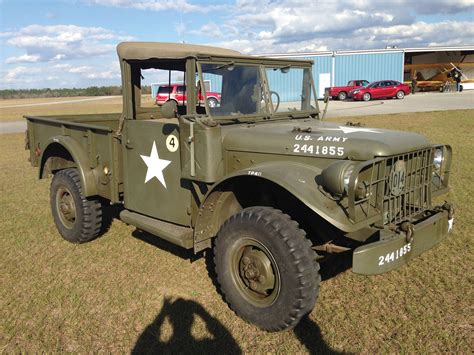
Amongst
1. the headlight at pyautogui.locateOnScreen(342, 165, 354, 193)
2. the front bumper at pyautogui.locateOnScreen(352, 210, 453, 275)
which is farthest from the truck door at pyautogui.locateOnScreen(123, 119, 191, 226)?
the front bumper at pyautogui.locateOnScreen(352, 210, 453, 275)

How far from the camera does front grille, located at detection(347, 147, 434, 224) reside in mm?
2990

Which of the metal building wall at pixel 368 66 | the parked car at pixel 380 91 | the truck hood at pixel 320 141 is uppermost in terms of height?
the metal building wall at pixel 368 66

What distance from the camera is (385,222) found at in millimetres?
3256

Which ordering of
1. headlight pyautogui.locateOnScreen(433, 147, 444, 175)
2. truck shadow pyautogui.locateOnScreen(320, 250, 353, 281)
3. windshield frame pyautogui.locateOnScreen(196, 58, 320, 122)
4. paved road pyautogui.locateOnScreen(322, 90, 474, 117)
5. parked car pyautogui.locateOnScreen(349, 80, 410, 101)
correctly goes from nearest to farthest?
windshield frame pyautogui.locateOnScreen(196, 58, 320, 122) → headlight pyautogui.locateOnScreen(433, 147, 444, 175) → truck shadow pyautogui.locateOnScreen(320, 250, 353, 281) → paved road pyautogui.locateOnScreen(322, 90, 474, 117) → parked car pyautogui.locateOnScreen(349, 80, 410, 101)

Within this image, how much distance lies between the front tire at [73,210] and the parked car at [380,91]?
27.2m

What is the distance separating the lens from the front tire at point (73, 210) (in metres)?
4.84

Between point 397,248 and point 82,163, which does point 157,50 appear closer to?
point 82,163

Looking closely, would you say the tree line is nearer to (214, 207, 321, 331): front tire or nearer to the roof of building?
the roof of building

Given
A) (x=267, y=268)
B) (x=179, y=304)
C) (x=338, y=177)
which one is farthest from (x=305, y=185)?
(x=179, y=304)

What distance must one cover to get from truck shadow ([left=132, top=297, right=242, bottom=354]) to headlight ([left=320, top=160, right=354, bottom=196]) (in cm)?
129

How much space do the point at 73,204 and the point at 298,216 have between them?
2741 millimetres

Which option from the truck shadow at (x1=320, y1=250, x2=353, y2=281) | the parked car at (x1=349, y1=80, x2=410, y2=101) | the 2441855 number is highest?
the parked car at (x1=349, y1=80, x2=410, y2=101)

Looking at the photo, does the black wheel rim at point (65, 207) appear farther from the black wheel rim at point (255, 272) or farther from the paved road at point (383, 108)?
the paved road at point (383, 108)

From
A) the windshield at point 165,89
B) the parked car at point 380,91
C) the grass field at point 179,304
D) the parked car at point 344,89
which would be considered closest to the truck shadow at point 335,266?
the grass field at point 179,304
